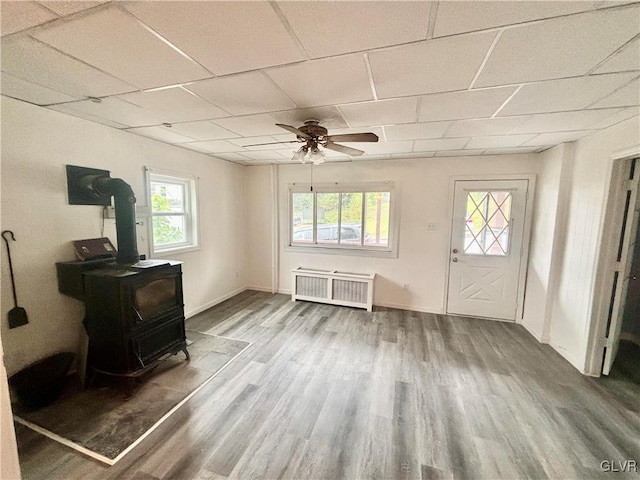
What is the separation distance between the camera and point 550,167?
330 cm

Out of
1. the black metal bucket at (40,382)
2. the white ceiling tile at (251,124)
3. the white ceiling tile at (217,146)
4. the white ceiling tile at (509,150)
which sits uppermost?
the white ceiling tile at (509,150)

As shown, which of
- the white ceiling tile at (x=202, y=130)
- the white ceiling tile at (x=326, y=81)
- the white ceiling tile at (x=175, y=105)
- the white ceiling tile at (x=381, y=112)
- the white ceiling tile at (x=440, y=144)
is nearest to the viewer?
the white ceiling tile at (x=326, y=81)

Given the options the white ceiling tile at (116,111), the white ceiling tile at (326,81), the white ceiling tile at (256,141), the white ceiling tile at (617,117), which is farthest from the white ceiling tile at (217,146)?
the white ceiling tile at (617,117)

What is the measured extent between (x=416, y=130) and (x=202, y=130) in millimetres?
2305

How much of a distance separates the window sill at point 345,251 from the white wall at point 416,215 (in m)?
0.07

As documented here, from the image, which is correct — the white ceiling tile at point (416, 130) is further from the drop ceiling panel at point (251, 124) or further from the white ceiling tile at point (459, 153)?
the drop ceiling panel at point (251, 124)

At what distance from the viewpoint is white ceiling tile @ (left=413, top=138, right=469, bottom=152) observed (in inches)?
119

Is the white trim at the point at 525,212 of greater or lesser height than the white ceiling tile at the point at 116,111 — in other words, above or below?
below

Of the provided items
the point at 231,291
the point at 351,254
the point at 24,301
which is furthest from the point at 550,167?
the point at 24,301

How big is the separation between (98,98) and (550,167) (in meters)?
4.92

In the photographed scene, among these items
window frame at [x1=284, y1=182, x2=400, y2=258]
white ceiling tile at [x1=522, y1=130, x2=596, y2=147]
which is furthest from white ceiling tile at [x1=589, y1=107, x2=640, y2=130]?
window frame at [x1=284, y1=182, x2=400, y2=258]

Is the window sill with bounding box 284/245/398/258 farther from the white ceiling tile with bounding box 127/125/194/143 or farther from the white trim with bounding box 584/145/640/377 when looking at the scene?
the white ceiling tile with bounding box 127/125/194/143

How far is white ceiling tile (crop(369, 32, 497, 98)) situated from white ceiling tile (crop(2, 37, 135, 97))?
178 centimetres

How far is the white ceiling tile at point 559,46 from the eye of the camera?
3.75 ft
